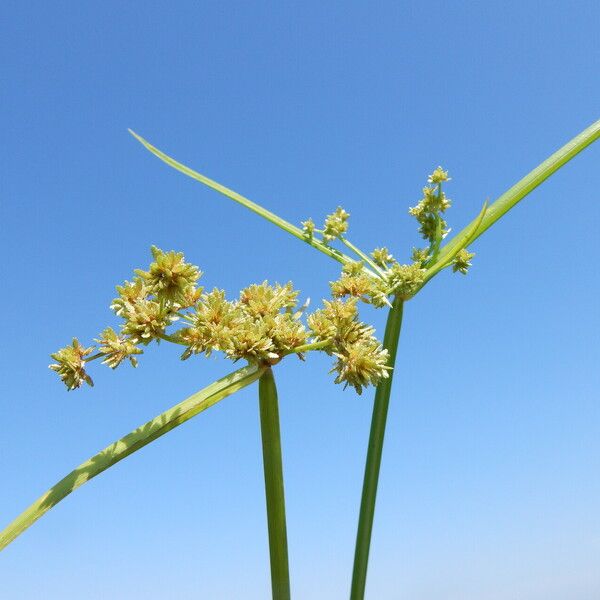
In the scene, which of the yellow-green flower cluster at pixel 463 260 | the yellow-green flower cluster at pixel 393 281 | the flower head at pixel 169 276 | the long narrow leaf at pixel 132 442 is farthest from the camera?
the yellow-green flower cluster at pixel 463 260

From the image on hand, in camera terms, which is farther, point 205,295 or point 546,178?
point 546,178

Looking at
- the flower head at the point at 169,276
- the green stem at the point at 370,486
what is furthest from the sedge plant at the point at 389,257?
the flower head at the point at 169,276

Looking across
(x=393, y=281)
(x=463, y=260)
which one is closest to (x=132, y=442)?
(x=393, y=281)

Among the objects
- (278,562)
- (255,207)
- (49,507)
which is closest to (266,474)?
(278,562)

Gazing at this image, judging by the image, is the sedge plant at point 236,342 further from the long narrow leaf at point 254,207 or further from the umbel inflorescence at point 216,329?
the long narrow leaf at point 254,207

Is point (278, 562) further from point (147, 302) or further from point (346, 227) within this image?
point (346, 227)

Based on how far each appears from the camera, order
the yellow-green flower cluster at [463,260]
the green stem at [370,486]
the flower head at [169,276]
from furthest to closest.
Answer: the yellow-green flower cluster at [463,260]
the green stem at [370,486]
the flower head at [169,276]
